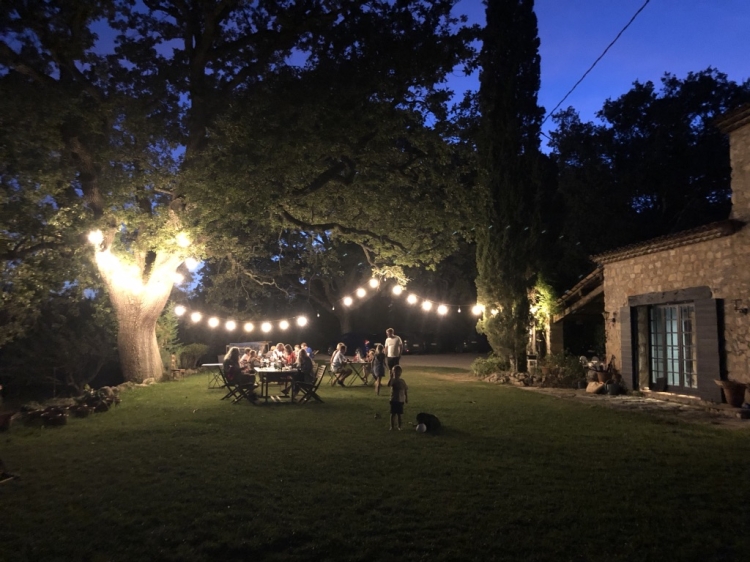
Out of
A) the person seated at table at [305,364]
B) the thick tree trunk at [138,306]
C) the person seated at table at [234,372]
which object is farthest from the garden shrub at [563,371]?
the thick tree trunk at [138,306]

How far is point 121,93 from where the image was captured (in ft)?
40.7

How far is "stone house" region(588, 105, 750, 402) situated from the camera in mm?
9805

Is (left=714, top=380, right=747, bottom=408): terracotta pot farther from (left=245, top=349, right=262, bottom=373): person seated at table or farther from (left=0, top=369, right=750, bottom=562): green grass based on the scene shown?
(left=245, top=349, right=262, bottom=373): person seated at table

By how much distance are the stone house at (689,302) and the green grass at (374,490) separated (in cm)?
220

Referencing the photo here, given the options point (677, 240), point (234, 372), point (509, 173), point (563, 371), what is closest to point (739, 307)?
point (677, 240)

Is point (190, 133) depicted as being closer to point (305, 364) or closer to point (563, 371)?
point (305, 364)

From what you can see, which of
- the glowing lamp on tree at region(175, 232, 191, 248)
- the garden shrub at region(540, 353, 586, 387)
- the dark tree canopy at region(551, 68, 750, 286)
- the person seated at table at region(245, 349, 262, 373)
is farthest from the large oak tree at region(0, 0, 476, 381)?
the dark tree canopy at region(551, 68, 750, 286)

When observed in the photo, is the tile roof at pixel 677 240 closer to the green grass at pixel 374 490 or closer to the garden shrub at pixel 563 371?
the garden shrub at pixel 563 371

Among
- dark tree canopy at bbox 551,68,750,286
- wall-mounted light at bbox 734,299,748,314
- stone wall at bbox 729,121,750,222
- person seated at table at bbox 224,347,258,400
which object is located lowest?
person seated at table at bbox 224,347,258,400

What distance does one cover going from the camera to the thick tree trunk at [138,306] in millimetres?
14859

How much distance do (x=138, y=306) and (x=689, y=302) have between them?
1345 cm

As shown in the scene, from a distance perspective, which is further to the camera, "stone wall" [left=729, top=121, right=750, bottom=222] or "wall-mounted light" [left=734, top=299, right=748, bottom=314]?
"stone wall" [left=729, top=121, right=750, bottom=222]

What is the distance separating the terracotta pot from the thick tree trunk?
12.9 meters

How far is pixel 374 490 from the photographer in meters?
5.28
